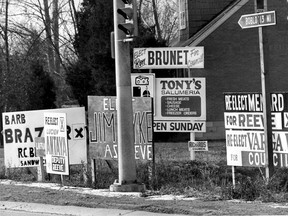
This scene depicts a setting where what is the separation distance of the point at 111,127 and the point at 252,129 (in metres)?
3.33

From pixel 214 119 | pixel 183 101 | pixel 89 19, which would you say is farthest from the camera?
pixel 214 119

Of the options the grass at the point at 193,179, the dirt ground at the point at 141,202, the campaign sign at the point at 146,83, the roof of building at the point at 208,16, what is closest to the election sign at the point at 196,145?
the grass at the point at 193,179

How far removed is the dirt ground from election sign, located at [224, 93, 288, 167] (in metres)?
1.39

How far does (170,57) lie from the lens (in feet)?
53.3

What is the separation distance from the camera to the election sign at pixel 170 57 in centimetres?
1627

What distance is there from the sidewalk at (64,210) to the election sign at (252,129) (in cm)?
274

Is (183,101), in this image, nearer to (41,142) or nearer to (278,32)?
(41,142)

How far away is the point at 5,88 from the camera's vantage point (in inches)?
1232

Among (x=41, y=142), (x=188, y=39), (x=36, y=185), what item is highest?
(x=188, y=39)

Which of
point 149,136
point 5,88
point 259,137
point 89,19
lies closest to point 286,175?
point 259,137

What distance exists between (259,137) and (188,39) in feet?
65.0

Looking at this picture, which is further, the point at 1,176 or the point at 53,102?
the point at 53,102

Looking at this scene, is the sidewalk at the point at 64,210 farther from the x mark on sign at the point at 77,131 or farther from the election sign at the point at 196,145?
the election sign at the point at 196,145

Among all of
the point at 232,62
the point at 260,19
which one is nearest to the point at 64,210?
the point at 260,19
